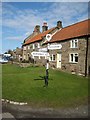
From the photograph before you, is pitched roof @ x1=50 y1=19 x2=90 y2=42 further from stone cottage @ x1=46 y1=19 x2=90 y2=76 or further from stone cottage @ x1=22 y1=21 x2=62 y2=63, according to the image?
stone cottage @ x1=22 y1=21 x2=62 y2=63

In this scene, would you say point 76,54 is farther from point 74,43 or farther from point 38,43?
point 38,43

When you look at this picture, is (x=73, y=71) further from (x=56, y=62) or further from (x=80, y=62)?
(x=56, y=62)

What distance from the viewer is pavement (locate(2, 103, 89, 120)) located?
8.15m

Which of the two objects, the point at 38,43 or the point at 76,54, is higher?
the point at 38,43

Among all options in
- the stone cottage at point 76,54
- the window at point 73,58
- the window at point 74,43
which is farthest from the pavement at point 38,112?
the window at point 74,43

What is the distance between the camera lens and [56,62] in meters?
31.5

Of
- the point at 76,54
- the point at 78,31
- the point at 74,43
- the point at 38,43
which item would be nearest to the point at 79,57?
the point at 76,54

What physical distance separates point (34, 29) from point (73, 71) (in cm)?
3032

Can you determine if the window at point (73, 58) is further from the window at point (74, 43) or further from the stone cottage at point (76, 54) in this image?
the window at point (74, 43)

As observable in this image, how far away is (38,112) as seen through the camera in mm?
8688

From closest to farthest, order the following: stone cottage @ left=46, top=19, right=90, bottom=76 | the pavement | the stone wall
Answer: the pavement, stone cottage @ left=46, top=19, right=90, bottom=76, the stone wall

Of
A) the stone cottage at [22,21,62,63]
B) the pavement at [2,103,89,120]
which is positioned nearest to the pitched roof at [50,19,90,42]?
the stone cottage at [22,21,62,63]

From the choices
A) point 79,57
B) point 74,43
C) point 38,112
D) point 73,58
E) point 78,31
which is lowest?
point 38,112

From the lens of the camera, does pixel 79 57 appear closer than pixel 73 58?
Yes
